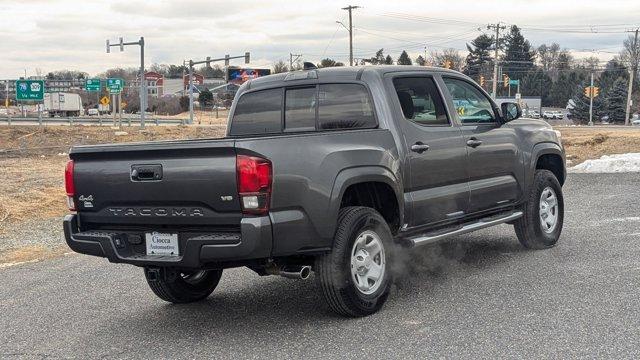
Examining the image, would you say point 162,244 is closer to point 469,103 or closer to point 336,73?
point 336,73

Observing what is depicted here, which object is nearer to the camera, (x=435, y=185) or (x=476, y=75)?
(x=435, y=185)

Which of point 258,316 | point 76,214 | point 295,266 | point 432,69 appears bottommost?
point 258,316

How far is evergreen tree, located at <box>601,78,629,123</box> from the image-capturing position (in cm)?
8712

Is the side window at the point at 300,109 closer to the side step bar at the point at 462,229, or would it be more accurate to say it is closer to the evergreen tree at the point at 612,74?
the side step bar at the point at 462,229

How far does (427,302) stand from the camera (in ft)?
18.7

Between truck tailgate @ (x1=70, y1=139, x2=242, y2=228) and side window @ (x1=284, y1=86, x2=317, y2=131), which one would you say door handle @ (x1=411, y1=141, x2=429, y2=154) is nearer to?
side window @ (x1=284, y1=86, x2=317, y2=131)

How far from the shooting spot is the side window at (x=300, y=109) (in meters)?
6.14

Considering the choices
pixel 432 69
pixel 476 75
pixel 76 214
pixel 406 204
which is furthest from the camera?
pixel 476 75

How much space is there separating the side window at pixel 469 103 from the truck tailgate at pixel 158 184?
2.77 m

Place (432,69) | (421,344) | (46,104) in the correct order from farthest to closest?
(46,104) < (432,69) < (421,344)

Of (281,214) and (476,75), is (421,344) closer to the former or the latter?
(281,214)

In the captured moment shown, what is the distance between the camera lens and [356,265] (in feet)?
17.3

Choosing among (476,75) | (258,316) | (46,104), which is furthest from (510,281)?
(476,75)

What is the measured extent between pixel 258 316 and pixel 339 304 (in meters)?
0.80
